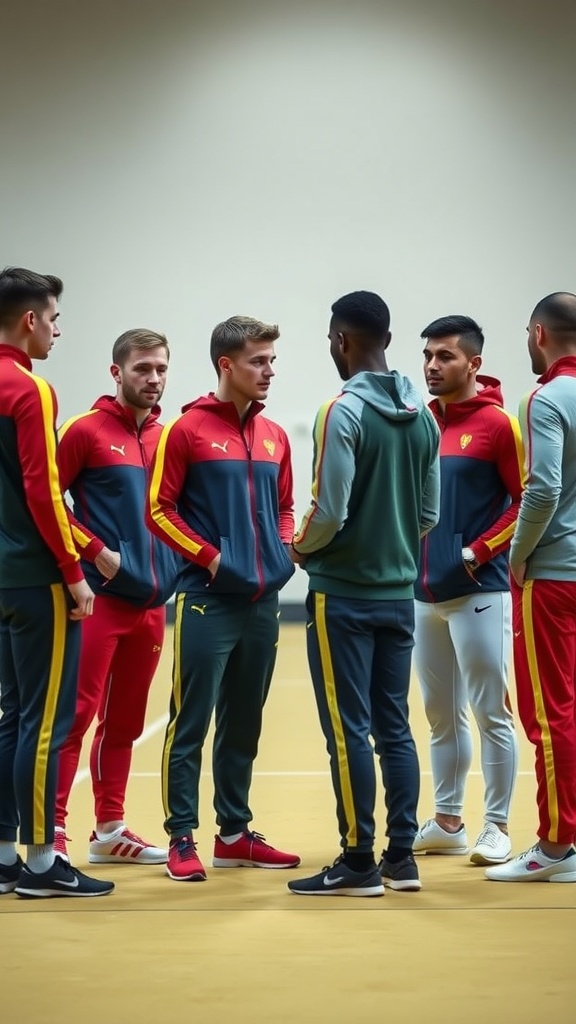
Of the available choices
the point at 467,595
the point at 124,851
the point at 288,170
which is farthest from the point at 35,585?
the point at 288,170

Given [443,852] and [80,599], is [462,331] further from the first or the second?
[443,852]

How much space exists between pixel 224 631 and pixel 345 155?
1026 cm

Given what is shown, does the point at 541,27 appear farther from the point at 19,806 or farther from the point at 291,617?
the point at 19,806

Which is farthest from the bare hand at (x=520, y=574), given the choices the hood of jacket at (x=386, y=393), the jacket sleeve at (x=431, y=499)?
the hood of jacket at (x=386, y=393)

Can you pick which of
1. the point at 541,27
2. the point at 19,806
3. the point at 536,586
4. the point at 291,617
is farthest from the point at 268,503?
the point at 541,27

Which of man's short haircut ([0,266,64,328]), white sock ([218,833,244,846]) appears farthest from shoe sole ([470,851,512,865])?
man's short haircut ([0,266,64,328])

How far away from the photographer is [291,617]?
13984 millimetres

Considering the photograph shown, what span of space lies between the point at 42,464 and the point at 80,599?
0.42 metres

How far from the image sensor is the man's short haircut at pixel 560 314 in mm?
4148

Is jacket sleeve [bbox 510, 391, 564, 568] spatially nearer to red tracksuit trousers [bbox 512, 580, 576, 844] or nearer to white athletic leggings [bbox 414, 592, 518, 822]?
red tracksuit trousers [bbox 512, 580, 576, 844]

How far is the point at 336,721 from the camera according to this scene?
3961mm

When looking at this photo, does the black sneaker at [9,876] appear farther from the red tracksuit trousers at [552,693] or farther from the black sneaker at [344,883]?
the red tracksuit trousers at [552,693]

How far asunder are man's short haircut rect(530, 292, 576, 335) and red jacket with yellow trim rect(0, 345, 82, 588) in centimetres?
155

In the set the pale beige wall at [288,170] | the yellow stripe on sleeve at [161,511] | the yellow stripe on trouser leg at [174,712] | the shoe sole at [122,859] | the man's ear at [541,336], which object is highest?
the pale beige wall at [288,170]
